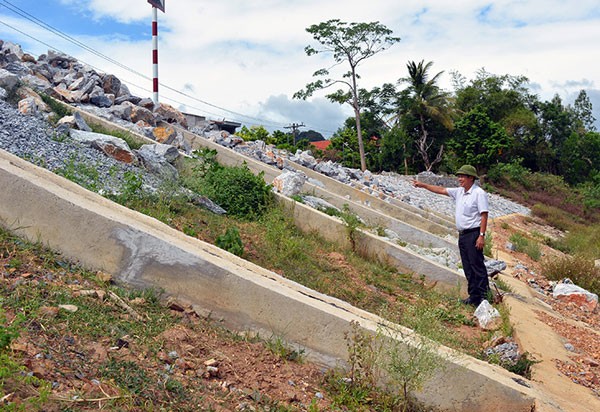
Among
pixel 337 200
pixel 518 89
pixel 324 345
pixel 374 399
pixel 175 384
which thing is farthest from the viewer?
pixel 518 89

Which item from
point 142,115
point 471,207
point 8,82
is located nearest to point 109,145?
point 8,82

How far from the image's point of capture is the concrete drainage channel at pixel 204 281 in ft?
12.0

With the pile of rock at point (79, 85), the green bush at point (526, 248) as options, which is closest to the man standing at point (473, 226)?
the green bush at point (526, 248)

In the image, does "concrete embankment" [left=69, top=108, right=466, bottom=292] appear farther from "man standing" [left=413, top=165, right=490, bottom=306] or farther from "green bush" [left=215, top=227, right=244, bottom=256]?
"green bush" [left=215, top=227, right=244, bottom=256]

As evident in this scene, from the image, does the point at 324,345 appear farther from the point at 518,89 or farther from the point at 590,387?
the point at 518,89

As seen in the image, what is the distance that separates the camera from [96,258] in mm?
3936

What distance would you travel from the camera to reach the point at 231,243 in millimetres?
5539

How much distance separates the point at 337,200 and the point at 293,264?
Result: 14.3ft

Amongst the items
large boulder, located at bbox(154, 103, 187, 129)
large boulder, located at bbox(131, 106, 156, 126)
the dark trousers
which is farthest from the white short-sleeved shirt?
large boulder, located at bbox(154, 103, 187, 129)

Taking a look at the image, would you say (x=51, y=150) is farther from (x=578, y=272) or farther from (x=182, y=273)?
(x=578, y=272)

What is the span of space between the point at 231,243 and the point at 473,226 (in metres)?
2.51

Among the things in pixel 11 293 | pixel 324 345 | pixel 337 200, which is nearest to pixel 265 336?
pixel 324 345

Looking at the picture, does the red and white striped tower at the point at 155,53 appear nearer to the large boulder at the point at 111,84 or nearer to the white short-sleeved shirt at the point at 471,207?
the large boulder at the point at 111,84

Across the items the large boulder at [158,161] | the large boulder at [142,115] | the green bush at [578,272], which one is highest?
the large boulder at [142,115]
